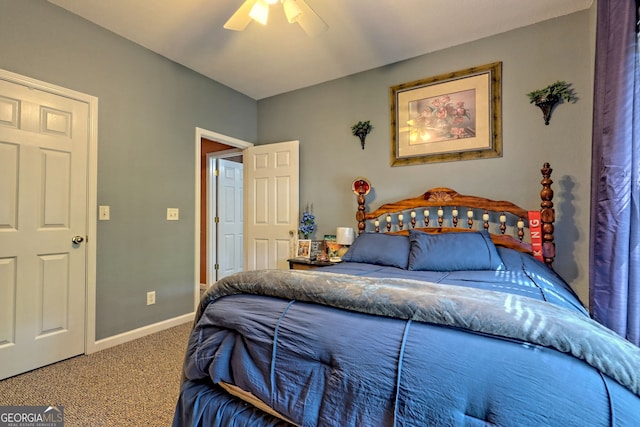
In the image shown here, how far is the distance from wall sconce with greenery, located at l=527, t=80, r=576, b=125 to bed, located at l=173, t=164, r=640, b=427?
156cm

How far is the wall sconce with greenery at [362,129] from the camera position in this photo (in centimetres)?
326

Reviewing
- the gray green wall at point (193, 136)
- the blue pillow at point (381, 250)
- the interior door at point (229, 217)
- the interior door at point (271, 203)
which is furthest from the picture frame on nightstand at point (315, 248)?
the interior door at point (229, 217)

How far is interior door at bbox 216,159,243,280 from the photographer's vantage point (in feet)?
15.1

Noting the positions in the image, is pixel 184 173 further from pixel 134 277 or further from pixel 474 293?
pixel 474 293

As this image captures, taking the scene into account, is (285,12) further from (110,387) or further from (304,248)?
(110,387)

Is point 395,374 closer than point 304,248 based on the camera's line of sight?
Yes

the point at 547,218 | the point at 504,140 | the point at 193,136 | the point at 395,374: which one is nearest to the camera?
the point at 395,374

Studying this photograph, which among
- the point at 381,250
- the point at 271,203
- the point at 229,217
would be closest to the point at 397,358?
the point at 381,250

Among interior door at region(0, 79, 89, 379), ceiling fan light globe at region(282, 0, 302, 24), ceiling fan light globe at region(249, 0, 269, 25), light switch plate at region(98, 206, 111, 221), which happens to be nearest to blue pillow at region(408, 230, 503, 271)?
ceiling fan light globe at region(282, 0, 302, 24)

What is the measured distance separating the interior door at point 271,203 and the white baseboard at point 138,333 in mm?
1005

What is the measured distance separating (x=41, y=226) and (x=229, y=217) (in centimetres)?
261

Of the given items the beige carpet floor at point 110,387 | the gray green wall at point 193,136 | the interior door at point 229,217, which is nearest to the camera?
the beige carpet floor at point 110,387

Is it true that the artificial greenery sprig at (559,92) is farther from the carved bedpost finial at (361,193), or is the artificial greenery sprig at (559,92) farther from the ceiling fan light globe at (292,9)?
the ceiling fan light globe at (292,9)

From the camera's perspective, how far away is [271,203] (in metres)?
3.75
